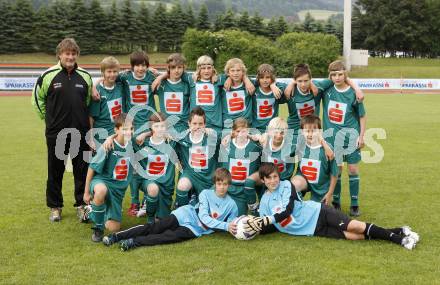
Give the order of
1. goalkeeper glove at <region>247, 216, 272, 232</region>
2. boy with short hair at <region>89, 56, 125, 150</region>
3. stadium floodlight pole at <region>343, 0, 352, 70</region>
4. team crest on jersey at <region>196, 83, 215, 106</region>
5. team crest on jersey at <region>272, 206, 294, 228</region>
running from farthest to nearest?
stadium floodlight pole at <region>343, 0, 352, 70</region>, team crest on jersey at <region>196, 83, 215, 106</region>, boy with short hair at <region>89, 56, 125, 150</region>, team crest on jersey at <region>272, 206, 294, 228</region>, goalkeeper glove at <region>247, 216, 272, 232</region>

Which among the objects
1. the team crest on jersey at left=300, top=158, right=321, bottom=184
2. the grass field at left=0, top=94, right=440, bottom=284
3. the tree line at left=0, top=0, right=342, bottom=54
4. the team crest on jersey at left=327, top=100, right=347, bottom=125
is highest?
the tree line at left=0, top=0, right=342, bottom=54

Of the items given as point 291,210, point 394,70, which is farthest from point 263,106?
point 394,70

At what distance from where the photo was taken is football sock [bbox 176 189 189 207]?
5355 mm

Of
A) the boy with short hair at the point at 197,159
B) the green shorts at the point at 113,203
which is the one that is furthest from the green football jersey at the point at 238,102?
the green shorts at the point at 113,203

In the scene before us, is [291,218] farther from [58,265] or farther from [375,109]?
[375,109]

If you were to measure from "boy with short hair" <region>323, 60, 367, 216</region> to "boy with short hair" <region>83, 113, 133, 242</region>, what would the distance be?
2281mm

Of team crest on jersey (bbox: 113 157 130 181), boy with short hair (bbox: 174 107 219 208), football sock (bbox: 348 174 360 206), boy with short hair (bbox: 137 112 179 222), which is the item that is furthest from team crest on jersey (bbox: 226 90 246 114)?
football sock (bbox: 348 174 360 206)

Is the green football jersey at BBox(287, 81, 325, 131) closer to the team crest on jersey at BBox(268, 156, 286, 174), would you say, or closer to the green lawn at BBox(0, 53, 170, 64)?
the team crest on jersey at BBox(268, 156, 286, 174)

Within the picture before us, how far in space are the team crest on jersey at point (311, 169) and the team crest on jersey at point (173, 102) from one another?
1.55 metres

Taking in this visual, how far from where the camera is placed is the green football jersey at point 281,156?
5461mm

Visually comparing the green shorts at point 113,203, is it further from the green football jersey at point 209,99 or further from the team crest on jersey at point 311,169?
the team crest on jersey at point 311,169

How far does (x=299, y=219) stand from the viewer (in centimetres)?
487

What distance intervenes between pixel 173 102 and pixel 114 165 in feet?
4.00

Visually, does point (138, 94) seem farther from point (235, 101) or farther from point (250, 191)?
point (250, 191)
